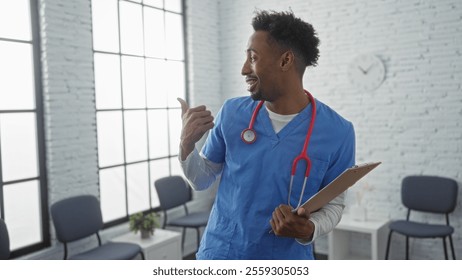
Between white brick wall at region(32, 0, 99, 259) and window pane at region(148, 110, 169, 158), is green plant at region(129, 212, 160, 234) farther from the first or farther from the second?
window pane at region(148, 110, 169, 158)

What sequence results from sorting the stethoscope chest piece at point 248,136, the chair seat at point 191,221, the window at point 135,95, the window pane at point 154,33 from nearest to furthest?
1. the stethoscope chest piece at point 248,136
2. the window at point 135,95
3. the chair seat at point 191,221
4. the window pane at point 154,33

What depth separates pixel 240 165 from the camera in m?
1.49

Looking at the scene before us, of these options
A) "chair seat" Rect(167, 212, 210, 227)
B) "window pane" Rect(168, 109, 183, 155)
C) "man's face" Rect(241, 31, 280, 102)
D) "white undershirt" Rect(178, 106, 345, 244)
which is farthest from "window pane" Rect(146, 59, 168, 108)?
"man's face" Rect(241, 31, 280, 102)

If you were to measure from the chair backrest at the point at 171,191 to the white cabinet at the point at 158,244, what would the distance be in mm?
418

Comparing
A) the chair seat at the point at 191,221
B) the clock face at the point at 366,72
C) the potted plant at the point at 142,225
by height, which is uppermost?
the clock face at the point at 366,72

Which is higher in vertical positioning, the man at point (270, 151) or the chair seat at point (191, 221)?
the man at point (270, 151)

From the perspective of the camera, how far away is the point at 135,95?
425 cm

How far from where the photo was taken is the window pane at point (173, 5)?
468 centimetres

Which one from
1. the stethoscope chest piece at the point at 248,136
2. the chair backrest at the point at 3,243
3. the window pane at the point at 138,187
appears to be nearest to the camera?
the stethoscope chest piece at the point at 248,136

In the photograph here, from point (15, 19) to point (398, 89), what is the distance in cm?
328

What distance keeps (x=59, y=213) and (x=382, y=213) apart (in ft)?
9.58

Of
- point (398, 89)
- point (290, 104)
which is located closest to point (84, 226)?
point (290, 104)

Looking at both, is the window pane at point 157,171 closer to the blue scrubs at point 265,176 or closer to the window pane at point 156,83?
the window pane at point 156,83

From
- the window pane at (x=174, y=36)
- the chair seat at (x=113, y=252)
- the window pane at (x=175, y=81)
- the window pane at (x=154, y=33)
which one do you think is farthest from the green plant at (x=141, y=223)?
the window pane at (x=174, y=36)
